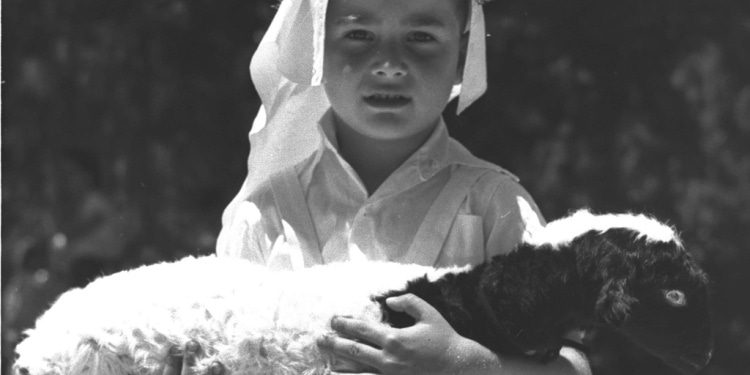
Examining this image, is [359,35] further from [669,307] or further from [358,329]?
[669,307]

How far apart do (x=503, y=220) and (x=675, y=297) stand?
359 mm

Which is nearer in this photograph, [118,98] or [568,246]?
[568,246]

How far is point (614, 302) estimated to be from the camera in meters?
1.53

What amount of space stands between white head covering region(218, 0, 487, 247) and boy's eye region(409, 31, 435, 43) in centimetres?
10

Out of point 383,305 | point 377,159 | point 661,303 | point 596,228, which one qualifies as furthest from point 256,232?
point 661,303

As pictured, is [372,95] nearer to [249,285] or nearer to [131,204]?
[249,285]

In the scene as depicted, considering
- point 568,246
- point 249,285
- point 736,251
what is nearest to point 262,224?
point 249,285

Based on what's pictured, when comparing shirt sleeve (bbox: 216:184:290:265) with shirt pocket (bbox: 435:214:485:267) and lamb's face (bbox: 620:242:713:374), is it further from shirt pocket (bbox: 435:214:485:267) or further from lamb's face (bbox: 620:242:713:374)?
lamb's face (bbox: 620:242:713:374)

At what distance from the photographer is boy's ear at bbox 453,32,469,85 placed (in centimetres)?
192

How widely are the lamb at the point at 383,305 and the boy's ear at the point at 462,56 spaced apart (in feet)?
1.29

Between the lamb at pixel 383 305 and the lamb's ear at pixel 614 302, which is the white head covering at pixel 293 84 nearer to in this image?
the lamb at pixel 383 305

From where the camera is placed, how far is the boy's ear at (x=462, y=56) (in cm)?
192

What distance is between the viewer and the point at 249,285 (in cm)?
162

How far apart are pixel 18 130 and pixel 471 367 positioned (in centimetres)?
160
